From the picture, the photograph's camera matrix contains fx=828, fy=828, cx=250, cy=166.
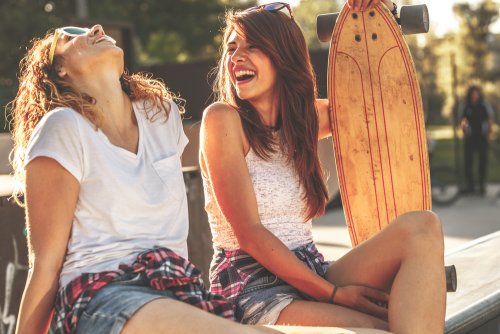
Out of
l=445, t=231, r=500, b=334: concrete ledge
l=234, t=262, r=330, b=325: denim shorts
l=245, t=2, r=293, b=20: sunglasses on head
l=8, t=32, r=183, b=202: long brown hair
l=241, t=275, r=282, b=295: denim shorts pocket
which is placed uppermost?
l=245, t=2, r=293, b=20: sunglasses on head

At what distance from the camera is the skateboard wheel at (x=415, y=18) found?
3.46 metres

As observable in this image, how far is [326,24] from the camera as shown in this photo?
12.3ft

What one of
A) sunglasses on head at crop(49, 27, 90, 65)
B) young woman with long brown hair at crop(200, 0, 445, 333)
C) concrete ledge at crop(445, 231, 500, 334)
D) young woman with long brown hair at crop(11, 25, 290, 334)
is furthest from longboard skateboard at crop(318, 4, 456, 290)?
sunglasses on head at crop(49, 27, 90, 65)

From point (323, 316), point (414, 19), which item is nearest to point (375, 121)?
point (414, 19)

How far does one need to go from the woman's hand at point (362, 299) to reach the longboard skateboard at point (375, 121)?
851mm

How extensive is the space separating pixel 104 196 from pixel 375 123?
1.65 m

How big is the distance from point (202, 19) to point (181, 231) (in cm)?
2539

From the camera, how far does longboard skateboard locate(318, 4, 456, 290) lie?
353 centimetres

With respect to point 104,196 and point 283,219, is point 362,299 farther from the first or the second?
point 104,196

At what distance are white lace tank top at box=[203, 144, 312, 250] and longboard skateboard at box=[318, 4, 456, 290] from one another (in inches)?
28.0

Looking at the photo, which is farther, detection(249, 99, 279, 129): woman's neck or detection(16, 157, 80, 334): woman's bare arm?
detection(249, 99, 279, 129): woman's neck

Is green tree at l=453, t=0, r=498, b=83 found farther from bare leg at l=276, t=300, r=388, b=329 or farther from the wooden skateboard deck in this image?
bare leg at l=276, t=300, r=388, b=329

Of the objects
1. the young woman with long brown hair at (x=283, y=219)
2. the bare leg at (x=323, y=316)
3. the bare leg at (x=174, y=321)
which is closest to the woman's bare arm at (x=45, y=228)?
the bare leg at (x=174, y=321)

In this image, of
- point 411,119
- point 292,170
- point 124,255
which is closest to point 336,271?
point 292,170
